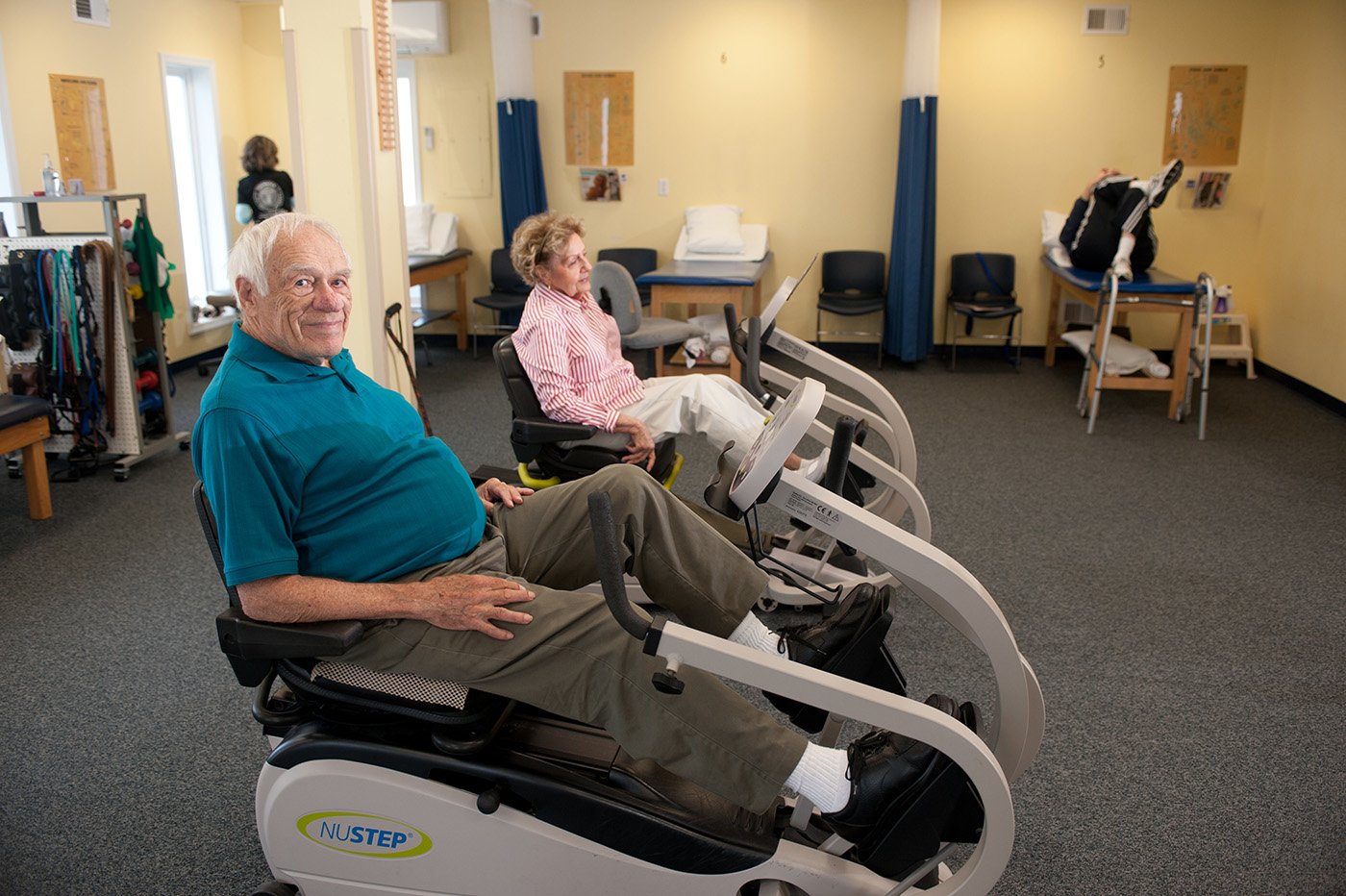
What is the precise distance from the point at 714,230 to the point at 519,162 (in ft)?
4.57

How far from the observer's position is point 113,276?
4625mm

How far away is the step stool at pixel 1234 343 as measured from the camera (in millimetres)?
6785

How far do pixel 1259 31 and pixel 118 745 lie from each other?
288 inches

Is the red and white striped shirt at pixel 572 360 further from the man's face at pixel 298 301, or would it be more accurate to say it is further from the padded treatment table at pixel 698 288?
the padded treatment table at pixel 698 288

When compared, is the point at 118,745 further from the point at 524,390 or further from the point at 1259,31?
the point at 1259,31

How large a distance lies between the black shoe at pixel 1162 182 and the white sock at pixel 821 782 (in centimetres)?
455

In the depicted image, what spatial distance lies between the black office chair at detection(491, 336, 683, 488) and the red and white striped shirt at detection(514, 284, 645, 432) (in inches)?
1.3

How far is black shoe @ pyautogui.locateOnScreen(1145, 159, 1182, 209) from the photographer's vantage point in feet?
17.5

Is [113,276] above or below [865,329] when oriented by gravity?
above

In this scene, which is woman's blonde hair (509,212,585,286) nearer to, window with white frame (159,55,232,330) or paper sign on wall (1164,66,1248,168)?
window with white frame (159,55,232,330)

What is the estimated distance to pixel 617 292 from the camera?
13.4 feet

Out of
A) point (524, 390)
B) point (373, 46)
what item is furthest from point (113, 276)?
point (524, 390)

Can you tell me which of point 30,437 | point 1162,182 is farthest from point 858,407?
point 30,437

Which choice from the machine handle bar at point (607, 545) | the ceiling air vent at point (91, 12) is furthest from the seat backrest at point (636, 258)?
the machine handle bar at point (607, 545)
